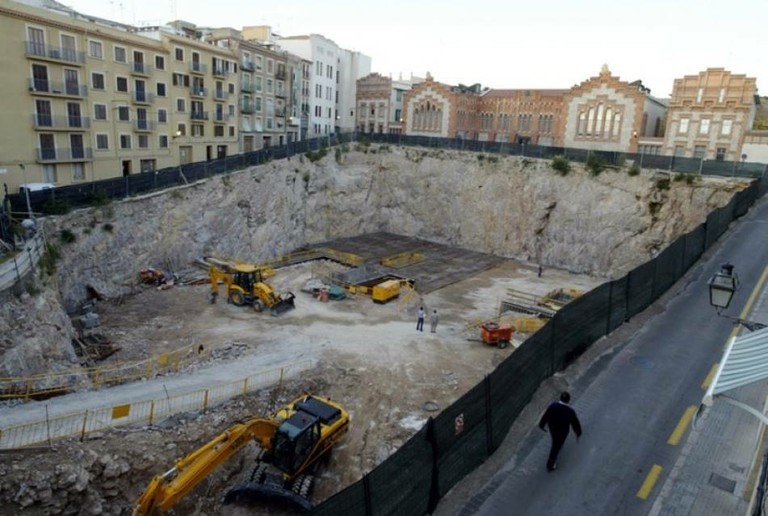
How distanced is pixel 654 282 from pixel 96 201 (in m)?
31.0

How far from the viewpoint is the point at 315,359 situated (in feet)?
77.6

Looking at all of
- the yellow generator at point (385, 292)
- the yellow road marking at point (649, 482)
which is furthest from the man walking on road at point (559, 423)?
the yellow generator at point (385, 292)

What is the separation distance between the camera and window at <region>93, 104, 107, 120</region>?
4146 centimetres

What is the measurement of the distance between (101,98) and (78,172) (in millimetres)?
6590

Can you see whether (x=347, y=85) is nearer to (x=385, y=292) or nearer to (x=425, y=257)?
(x=425, y=257)

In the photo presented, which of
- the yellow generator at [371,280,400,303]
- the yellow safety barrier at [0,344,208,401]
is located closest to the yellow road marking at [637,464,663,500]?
the yellow safety barrier at [0,344,208,401]

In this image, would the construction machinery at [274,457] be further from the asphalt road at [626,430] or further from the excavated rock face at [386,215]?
the excavated rock face at [386,215]

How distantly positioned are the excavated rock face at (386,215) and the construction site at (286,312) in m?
0.16

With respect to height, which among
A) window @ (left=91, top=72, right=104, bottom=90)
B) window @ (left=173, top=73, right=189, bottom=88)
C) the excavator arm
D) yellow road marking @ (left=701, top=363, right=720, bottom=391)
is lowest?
the excavator arm

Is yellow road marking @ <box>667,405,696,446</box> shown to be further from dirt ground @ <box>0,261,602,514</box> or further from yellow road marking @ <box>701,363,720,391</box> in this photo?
dirt ground @ <box>0,261,602,514</box>

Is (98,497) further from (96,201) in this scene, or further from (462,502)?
(96,201)

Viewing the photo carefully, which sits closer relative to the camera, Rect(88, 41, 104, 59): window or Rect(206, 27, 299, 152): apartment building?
Rect(88, 41, 104, 59): window

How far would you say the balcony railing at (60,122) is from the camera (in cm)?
3712

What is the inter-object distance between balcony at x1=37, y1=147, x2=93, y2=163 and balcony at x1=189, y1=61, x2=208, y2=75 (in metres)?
14.1
